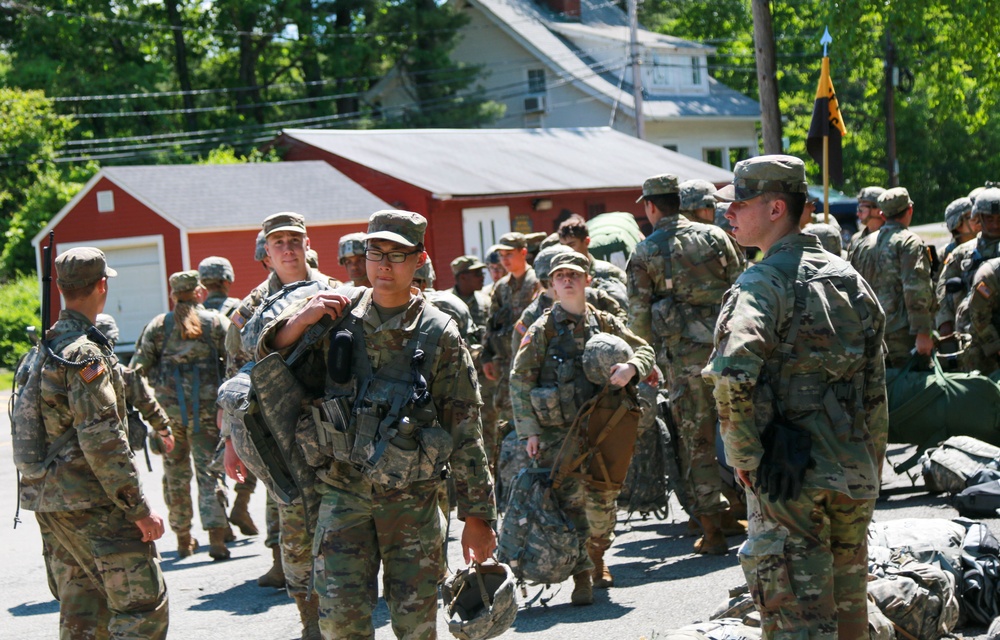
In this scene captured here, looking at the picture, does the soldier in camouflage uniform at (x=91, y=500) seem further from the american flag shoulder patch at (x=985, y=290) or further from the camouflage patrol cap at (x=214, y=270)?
the american flag shoulder patch at (x=985, y=290)

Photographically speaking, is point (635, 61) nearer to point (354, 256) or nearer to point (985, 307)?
point (985, 307)

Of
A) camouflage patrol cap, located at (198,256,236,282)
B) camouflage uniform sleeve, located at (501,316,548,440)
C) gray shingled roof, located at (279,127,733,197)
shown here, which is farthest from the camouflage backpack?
gray shingled roof, located at (279,127,733,197)

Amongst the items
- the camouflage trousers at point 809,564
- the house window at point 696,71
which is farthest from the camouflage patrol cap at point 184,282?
the house window at point 696,71

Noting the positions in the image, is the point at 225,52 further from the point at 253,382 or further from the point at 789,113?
the point at 253,382

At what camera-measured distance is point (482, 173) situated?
1339 inches

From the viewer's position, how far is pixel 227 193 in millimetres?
30828

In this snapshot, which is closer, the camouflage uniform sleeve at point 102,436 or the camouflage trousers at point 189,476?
the camouflage uniform sleeve at point 102,436

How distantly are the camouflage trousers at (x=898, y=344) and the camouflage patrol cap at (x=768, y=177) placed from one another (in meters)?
6.78

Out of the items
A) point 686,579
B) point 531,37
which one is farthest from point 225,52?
point 686,579

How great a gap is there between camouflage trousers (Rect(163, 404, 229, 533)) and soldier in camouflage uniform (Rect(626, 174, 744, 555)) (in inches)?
146

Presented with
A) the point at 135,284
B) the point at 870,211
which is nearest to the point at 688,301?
the point at 870,211

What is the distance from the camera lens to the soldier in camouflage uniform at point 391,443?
5.07 m

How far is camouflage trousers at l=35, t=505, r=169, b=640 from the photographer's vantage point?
5.79 m

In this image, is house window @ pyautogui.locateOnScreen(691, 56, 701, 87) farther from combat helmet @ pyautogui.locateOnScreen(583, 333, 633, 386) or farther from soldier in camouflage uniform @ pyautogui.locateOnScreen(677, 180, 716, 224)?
combat helmet @ pyautogui.locateOnScreen(583, 333, 633, 386)
